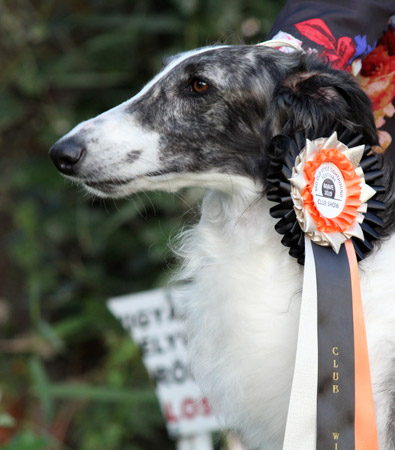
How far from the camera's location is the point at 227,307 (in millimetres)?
2309

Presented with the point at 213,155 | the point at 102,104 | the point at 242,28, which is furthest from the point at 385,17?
the point at 102,104

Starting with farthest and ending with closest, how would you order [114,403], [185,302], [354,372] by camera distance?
[114,403]
[185,302]
[354,372]

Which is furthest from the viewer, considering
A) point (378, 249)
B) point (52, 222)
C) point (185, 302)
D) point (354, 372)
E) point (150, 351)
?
point (52, 222)

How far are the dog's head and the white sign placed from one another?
3.95 ft

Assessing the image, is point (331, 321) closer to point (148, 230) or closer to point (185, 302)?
point (185, 302)

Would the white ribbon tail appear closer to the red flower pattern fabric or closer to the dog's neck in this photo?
the dog's neck

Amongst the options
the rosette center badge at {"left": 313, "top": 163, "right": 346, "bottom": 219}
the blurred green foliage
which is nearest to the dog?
the rosette center badge at {"left": 313, "top": 163, "right": 346, "bottom": 219}

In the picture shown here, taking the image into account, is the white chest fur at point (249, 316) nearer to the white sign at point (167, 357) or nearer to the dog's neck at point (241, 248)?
the dog's neck at point (241, 248)

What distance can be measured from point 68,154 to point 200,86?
487 mm

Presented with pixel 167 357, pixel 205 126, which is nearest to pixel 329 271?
pixel 205 126

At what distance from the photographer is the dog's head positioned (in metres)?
2.22

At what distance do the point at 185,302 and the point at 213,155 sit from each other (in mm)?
571

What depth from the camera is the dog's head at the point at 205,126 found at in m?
2.22

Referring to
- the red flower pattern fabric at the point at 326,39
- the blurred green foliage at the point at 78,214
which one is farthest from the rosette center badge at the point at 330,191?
the blurred green foliage at the point at 78,214
